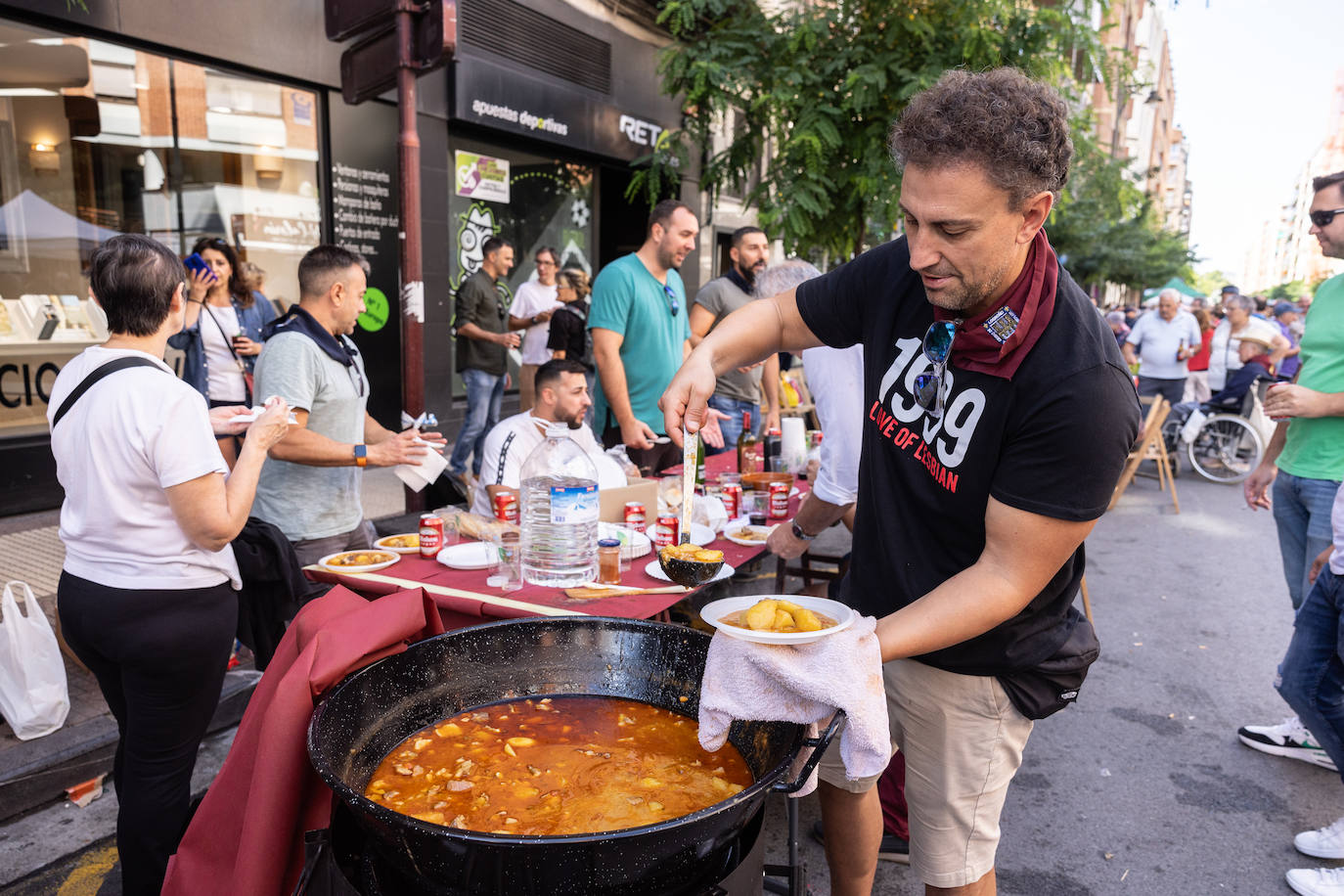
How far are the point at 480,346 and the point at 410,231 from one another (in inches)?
125

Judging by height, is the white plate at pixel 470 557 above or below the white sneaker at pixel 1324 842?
above

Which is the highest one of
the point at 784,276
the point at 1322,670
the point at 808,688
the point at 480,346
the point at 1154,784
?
the point at 784,276

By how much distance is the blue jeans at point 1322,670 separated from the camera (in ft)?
11.2

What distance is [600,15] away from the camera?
39.3 feet

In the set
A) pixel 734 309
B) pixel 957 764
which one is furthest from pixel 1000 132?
pixel 734 309

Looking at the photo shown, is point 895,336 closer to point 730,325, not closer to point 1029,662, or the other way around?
point 730,325

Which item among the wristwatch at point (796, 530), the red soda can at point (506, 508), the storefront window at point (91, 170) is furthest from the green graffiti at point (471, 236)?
the wristwatch at point (796, 530)

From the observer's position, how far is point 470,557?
3557 mm

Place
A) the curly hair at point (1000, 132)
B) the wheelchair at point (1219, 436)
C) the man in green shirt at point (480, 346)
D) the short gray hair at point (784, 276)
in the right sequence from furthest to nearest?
the wheelchair at point (1219, 436) < the man in green shirt at point (480, 346) < the short gray hair at point (784, 276) < the curly hair at point (1000, 132)

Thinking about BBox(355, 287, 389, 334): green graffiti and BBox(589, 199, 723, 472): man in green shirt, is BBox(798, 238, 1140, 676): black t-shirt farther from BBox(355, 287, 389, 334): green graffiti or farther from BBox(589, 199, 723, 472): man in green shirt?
BBox(355, 287, 389, 334): green graffiti

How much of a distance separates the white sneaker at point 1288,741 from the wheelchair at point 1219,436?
8.07 meters

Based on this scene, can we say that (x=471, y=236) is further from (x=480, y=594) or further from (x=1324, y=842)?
(x=1324, y=842)

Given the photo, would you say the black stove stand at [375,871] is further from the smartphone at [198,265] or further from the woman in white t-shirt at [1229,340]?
the woman in white t-shirt at [1229,340]

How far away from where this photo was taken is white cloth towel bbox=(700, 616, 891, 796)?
156 cm
